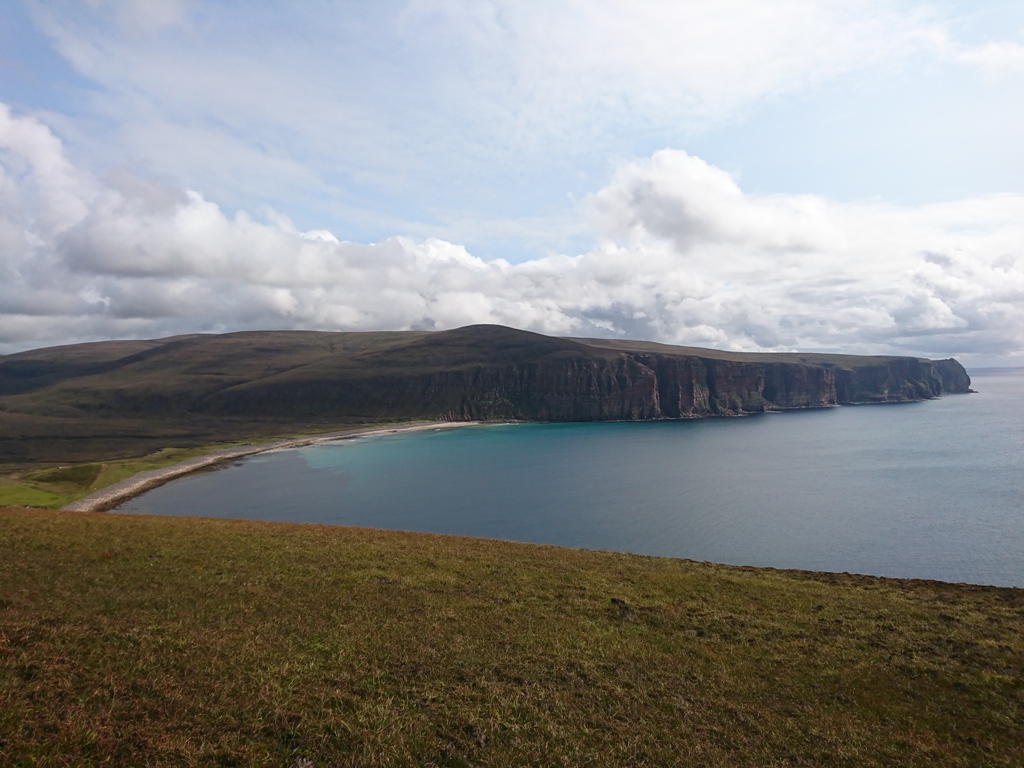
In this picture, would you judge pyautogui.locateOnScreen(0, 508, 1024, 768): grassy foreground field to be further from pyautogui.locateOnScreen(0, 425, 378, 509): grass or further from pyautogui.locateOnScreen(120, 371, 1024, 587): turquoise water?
pyautogui.locateOnScreen(0, 425, 378, 509): grass

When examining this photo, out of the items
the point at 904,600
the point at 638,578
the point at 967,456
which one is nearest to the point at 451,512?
the point at 638,578

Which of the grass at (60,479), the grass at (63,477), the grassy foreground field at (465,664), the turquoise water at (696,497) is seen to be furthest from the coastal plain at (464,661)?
the grass at (60,479)

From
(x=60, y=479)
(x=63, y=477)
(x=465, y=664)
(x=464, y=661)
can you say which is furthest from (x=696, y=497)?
(x=63, y=477)

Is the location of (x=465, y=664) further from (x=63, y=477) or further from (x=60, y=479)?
(x=63, y=477)

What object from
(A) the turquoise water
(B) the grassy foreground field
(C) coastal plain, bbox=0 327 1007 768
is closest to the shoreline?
(A) the turquoise water

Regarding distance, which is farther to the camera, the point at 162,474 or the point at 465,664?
the point at 162,474

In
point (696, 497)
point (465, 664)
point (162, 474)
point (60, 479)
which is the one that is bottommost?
point (696, 497)

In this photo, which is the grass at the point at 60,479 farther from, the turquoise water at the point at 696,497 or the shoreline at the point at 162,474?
the turquoise water at the point at 696,497

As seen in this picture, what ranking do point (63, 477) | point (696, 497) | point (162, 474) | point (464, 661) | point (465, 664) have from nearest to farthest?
point (465, 664)
point (464, 661)
point (696, 497)
point (63, 477)
point (162, 474)
